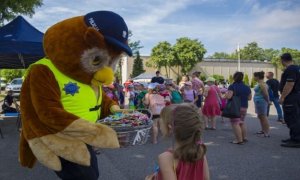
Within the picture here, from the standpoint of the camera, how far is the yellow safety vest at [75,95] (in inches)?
107

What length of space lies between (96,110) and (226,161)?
394cm

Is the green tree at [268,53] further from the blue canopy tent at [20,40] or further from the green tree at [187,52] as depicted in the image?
the blue canopy tent at [20,40]

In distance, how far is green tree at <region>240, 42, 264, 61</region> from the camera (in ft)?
351

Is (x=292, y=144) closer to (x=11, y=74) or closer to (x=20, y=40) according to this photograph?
(x=20, y=40)

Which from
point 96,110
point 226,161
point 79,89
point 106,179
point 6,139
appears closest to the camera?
point 79,89

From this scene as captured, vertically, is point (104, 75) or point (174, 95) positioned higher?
point (104, 75)

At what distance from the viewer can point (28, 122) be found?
2.64 m

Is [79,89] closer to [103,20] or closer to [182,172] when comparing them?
[103,20]

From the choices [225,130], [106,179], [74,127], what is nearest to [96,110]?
[74,127]

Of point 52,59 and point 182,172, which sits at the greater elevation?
point 52,59

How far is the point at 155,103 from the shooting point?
8.24 meters

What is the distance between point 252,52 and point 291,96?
104428mm

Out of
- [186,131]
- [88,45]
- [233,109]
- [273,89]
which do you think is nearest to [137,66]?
[273,89]

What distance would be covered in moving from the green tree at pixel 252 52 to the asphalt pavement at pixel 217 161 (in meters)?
102
